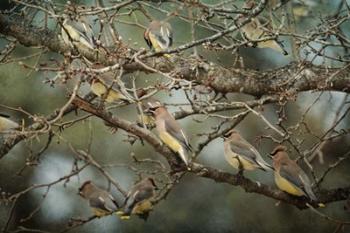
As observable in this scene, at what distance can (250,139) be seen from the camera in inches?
153

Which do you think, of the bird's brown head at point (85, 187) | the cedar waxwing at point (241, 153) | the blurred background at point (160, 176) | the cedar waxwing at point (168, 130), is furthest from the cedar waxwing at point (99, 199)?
the cedar waxwing at point (241, 153)

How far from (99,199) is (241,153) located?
0.76 meters

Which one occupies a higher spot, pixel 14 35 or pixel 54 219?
pixel 14 35

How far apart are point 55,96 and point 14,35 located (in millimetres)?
416

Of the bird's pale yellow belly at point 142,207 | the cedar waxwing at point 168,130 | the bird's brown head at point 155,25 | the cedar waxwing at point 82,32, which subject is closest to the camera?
the cedar waxwing at point 168,130

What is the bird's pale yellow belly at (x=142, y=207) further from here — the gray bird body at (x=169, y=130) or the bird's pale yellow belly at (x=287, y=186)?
the bird's pale yellow belly at (x=287, y=186)

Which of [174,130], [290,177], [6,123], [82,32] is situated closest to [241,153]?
[290,177]

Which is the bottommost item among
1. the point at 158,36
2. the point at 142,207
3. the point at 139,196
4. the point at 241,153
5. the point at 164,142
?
the point at 142,207

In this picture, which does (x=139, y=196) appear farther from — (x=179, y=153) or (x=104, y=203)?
(x=179, y=153)

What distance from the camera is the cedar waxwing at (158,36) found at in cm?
356

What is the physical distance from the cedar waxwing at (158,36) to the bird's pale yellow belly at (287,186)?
912mm

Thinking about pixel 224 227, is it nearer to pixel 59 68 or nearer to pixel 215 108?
pixel 215 108

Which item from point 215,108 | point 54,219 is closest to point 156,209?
point 54,219

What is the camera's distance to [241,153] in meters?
3.37
